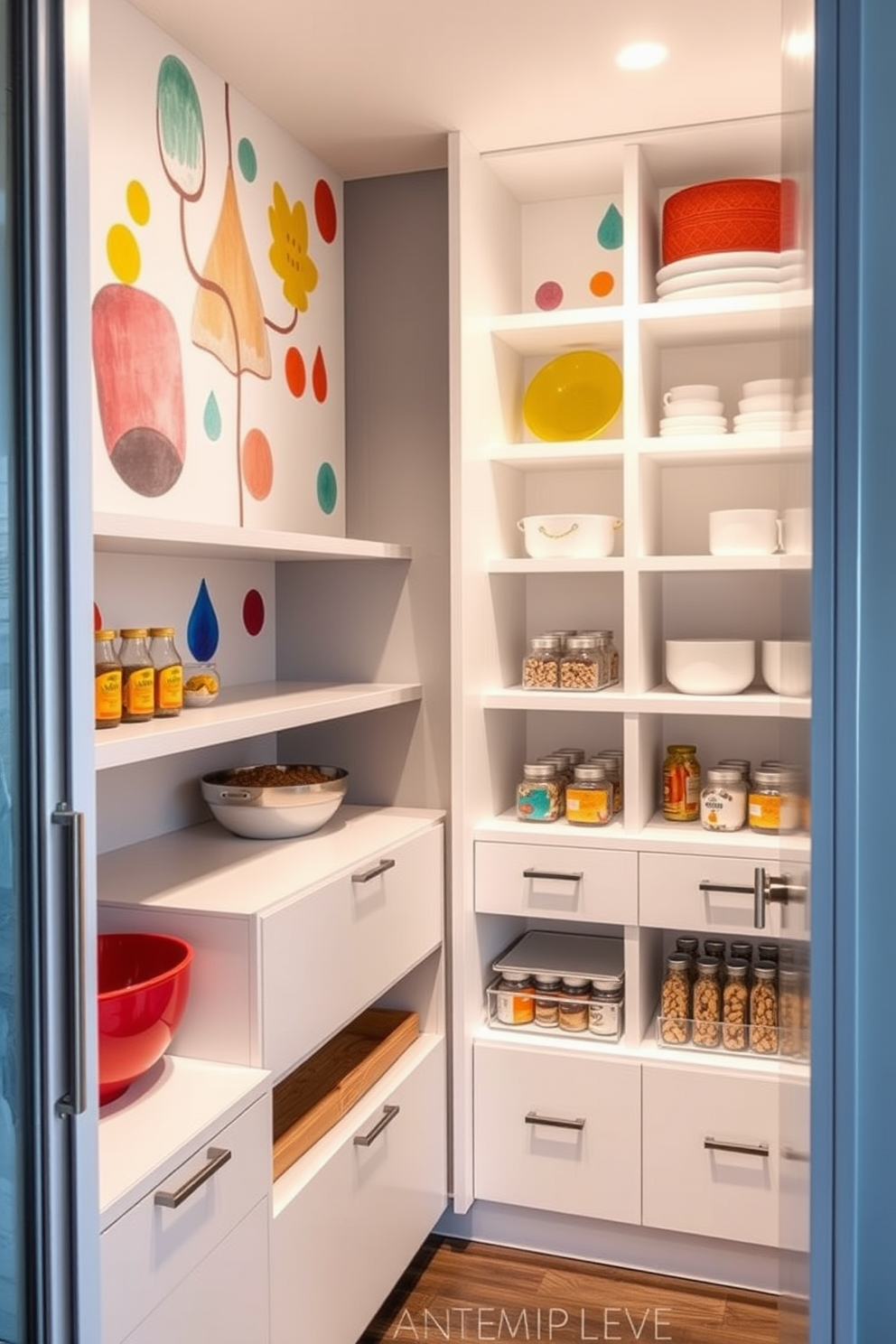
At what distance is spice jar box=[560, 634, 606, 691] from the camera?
260 cm

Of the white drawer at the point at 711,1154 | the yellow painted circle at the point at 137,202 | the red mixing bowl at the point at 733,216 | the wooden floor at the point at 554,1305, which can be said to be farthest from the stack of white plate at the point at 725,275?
the wooden floor at the point at 554,1305

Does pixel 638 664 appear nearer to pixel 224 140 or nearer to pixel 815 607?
pixel 224 140

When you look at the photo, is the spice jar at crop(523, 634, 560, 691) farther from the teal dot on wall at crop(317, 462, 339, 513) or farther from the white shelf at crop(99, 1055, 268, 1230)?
the white shelf at crop(99, 1055, 268, 1230)

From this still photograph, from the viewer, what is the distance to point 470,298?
99.0 inches

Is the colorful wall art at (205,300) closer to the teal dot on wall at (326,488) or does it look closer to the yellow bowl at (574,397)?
the teal dot on wall at (326,488)

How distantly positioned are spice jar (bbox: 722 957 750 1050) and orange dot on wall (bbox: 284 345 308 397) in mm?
1567

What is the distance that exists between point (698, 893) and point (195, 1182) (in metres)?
1.23

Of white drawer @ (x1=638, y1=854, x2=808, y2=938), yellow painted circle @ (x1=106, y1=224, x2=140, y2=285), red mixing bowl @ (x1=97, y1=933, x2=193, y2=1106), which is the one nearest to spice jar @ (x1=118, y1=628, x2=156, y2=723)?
red mixing bowl @ (x1=97, y1=933, x2=193, y2=1106)

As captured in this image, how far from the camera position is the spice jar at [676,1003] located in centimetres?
250

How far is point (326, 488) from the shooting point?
273 cm

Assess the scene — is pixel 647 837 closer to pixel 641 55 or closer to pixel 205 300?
pixel 205 300

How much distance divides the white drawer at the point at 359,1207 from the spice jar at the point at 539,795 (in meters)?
0.54

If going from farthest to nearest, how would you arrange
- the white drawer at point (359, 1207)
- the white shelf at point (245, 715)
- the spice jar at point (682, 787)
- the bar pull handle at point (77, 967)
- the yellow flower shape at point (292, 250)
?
1. the spice jar at point (682, 787)
2. the yellow flower shape at point (292, 250)
3. the white drawer at point (359, 1207)
4. the white shelf at point (245, 715)
5. the bar pull handle at point (77, 967)

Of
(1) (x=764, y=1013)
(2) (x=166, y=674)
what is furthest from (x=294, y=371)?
(1) (x=764, y=1013)
